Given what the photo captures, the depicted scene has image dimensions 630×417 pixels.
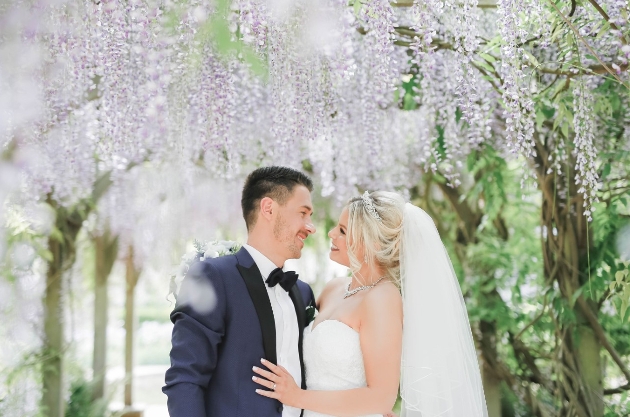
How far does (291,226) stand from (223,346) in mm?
414

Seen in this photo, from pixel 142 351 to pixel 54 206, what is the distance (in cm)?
1033

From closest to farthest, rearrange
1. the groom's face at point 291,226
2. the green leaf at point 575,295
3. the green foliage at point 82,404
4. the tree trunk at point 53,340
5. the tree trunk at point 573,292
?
the groom's face at point 291,226 → the green leaf at point 575,295 → the tree trunk at point 573,292 → the tree trunk at point 53,340 → the green foliage at point 82,404

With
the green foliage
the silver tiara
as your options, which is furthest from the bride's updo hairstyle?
the green foliage

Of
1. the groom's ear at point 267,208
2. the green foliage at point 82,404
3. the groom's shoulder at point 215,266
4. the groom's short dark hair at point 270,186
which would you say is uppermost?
the groom's short dark hair at point 270,186

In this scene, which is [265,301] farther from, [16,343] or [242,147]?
[16,343]

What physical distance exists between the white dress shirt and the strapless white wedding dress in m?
0.05

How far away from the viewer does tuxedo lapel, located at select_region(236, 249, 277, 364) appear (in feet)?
6.95

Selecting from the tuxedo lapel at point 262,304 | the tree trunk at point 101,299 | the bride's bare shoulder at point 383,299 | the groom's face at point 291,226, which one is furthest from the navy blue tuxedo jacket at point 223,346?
the tree trunk at point 101,299

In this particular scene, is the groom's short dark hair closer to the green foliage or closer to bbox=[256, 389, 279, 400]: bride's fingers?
bbox=[256, 389, 279, 400]: bride's fingers

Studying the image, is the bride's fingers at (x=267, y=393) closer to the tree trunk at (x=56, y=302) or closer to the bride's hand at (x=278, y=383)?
the bride's hand at (x=278, y=383)

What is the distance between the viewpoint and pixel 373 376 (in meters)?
2.24

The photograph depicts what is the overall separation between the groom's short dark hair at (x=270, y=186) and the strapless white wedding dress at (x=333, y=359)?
42 cm

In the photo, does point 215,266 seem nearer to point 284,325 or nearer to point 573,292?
point 284,325

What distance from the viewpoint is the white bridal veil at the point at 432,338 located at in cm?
232
